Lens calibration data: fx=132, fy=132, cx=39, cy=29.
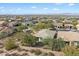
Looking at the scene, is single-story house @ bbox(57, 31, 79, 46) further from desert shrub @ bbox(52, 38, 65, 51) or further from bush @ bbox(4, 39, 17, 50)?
bush @ bbox(4, 39, 17, 50)

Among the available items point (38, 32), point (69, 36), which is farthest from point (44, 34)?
point (69, 36)

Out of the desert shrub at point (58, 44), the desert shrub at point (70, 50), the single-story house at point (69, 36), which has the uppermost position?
the single-story house at point (69, 36)

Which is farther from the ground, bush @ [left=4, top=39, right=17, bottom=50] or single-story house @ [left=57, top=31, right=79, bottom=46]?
single-story house @ [left=57, top=31, right=79, bottom=46]

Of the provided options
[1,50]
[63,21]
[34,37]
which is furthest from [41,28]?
[1,50]

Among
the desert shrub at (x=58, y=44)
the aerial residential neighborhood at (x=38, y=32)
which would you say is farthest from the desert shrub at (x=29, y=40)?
the desert shrub at (x=58, y=44)

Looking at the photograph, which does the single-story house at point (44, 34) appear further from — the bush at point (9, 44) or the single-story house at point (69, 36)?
the bush at point (9, 44)

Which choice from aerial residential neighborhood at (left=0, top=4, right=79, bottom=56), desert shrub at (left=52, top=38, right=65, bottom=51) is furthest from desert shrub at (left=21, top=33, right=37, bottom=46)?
desert shrub at (left=52, top=38, right=65, bottom=51)

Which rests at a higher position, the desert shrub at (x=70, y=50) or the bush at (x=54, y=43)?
the bush at (x=54, y=43)

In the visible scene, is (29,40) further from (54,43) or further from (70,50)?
(70,50)
